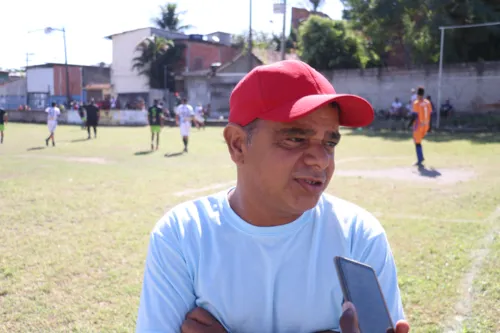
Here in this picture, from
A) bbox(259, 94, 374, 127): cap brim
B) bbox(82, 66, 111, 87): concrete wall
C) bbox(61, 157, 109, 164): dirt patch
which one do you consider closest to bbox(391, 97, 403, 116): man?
bbox(61, 157, 109, 164): dirt patch

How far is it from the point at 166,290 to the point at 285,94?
0.79 meters

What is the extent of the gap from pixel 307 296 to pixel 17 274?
163 inches

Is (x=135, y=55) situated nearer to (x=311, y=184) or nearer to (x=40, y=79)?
(x=40, y=79)

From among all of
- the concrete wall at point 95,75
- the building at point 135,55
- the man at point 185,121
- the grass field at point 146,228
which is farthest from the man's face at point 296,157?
the concrete wall at point 95,75

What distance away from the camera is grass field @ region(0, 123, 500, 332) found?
13.1 ft

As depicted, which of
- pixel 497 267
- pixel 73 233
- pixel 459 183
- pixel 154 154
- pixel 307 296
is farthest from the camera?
pixel 154 154

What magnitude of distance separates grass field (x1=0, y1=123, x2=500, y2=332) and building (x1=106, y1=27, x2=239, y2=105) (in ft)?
111

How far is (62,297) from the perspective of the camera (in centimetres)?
433

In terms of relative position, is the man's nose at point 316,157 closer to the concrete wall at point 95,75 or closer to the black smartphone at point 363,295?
the black smartphone at point 363,295

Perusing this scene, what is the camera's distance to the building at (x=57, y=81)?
54.7 metres

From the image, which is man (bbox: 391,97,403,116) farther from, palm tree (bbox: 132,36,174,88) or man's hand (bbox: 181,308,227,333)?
man's hand (bbox: 181,308,227,333)

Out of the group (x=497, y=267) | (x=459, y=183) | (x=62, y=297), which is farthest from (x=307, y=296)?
(x=459, y=183)

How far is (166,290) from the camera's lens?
169cm

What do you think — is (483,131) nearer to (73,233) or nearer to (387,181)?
(387,181)
